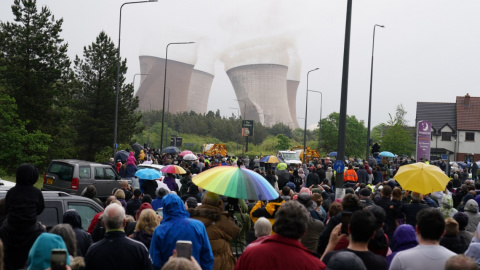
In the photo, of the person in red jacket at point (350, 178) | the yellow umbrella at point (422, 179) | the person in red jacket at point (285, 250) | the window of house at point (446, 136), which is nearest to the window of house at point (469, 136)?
the window of house at point (446, 136)

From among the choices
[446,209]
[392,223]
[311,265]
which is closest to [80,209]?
[392,223]

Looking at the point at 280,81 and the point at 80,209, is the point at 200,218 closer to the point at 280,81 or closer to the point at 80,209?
the point at 80,209

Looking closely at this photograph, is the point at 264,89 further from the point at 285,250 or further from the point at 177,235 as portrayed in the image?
the point at 285,250

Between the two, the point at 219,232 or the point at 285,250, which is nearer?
the point at 285,250

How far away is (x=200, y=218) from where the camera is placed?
18.4 feet

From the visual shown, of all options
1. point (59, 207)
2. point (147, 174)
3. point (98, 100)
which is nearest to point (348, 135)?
point (98, 100)

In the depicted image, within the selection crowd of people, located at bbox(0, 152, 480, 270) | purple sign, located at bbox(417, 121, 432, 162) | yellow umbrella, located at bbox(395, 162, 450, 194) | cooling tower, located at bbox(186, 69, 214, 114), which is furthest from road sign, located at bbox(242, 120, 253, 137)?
crowd of people, located at bbox(0, 152, 480, 270)

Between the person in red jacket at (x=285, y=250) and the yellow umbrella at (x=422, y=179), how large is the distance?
19.6 feet

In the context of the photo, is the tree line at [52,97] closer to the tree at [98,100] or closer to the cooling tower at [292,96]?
the tree at [98,100]

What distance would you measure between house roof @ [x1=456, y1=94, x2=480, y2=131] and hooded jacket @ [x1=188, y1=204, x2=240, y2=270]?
213 feet

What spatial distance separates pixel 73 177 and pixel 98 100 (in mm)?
24306

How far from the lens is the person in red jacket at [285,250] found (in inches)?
150

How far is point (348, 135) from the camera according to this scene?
69.3m

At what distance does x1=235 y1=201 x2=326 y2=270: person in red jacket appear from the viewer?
3.82 m
